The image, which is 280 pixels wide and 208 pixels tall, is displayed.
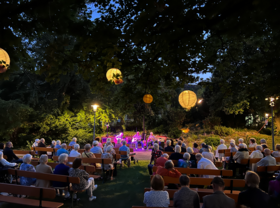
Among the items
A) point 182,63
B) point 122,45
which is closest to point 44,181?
point 122,45

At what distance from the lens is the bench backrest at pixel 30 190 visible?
3717mm

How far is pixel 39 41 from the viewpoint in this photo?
14.2 m

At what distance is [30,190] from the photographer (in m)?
3.77

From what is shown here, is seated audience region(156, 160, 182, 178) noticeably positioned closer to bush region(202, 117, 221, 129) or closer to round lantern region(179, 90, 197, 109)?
round lantern region(179, 90, 197, 109)

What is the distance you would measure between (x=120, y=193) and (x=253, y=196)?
3.73 m

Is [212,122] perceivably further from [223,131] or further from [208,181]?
[208,181]

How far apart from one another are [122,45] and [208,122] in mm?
19401

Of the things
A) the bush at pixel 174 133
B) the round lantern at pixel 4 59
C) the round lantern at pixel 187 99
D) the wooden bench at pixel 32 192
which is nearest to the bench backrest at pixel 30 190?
the wooden bench at pixel 32 192

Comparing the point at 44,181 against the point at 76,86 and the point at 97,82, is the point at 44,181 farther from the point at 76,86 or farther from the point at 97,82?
the point at 76,86

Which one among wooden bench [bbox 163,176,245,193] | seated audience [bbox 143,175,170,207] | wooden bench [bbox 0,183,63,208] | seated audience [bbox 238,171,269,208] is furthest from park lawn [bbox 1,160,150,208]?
seated audience [bbox 238,171,269,208]

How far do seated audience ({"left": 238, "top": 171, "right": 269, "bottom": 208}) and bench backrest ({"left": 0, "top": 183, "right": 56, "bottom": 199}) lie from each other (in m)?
3.40

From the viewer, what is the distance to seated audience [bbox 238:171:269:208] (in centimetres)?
298

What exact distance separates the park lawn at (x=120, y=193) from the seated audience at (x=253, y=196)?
269 cm

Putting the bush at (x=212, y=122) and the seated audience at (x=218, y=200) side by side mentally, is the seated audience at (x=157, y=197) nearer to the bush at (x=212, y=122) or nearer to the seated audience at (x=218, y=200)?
the seated audience at (x=218, y=200)
